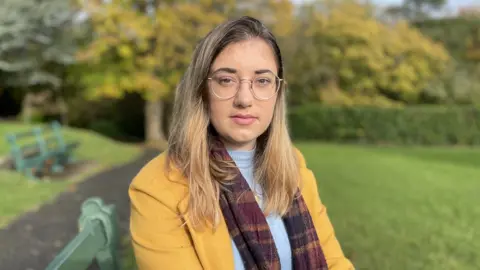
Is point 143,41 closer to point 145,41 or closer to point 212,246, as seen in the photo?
point 145,41

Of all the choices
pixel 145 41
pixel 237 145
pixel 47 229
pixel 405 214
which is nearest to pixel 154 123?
pixel 145 41

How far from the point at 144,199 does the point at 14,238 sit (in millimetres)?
4672

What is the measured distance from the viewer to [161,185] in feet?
5.30

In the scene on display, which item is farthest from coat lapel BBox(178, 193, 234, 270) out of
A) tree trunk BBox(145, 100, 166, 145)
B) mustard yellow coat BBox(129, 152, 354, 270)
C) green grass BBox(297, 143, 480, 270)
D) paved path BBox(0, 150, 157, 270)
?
tree trunk BBox(145, 100, 166, 145)

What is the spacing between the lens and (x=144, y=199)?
5.27 feet

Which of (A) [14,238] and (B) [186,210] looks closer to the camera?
(B) [186,210]

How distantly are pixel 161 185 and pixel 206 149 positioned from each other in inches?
8.3

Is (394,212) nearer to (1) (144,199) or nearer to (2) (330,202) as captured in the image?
(2) (330,202)

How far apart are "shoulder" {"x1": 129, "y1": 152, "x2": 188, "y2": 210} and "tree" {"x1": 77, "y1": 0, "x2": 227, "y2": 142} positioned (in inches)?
705

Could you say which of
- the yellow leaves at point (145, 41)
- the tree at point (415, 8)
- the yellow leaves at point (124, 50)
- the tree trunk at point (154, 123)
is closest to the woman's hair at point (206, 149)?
the yellow leaves at point (145, 41)

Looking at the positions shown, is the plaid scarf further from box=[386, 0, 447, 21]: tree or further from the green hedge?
box=[386, 0, 447, 21]: tree

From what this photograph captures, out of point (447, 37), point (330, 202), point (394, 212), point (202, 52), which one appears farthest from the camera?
point (447, 37)

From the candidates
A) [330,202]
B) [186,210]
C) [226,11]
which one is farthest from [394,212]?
[226,11]

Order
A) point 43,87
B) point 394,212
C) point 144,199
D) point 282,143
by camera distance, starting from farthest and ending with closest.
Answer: point 43,87
point 394,212
point 282,143
point 144,199
